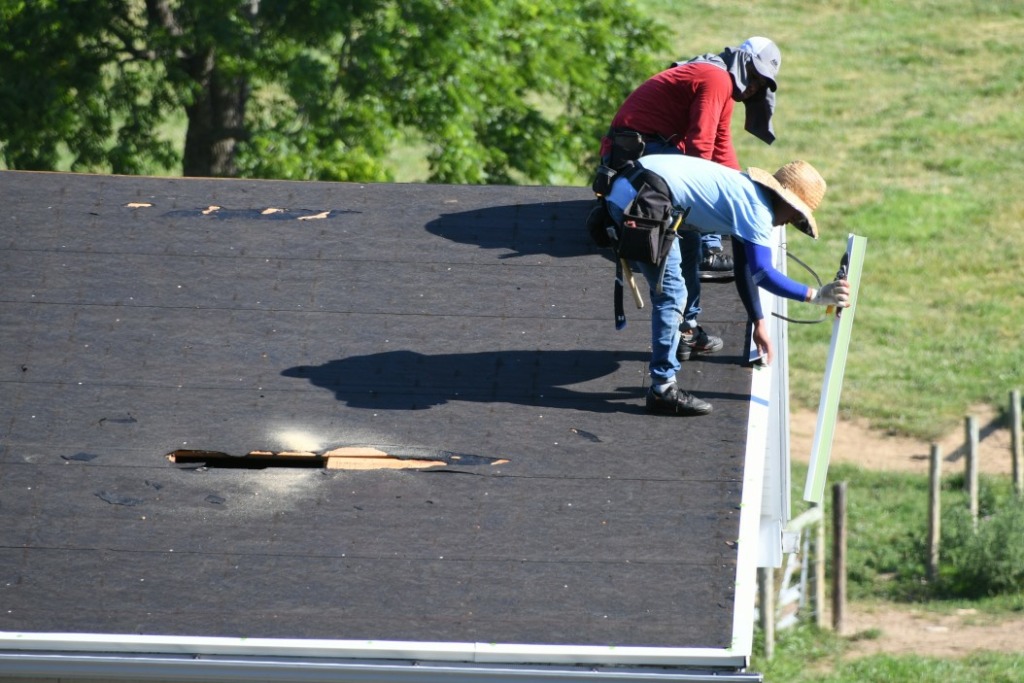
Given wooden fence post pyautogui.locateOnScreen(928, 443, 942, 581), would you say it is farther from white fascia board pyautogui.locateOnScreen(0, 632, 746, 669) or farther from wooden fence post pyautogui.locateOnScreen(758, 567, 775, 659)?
white fascia board pyautogui.locateOnScreen(0, 632, 746, 669)

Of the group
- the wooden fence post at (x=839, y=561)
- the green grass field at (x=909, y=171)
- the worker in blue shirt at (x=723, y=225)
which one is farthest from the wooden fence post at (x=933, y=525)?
the worker in blue shirt at (x=723, y=225)

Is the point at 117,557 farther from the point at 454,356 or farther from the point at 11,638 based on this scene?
the point at 454,356

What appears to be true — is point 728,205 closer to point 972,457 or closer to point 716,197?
point 716,197

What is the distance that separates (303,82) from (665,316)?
10908 millimetres

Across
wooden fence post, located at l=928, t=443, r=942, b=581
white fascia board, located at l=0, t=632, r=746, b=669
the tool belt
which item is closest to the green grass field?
wooden fence post, located at l=928, t=443, r=942, b=581

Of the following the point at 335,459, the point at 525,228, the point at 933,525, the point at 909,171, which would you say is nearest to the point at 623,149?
the point at 525,228

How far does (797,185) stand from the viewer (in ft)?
20.8

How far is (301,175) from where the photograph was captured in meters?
16.4

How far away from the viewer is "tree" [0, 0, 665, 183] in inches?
664

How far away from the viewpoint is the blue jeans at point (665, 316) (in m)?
6.42

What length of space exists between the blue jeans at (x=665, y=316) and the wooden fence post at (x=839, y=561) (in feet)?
29.6

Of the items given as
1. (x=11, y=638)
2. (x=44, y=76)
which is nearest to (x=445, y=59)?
(x=44, y=76)

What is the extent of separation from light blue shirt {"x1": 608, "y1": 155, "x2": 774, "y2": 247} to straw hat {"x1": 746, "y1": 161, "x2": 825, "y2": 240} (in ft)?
0.16

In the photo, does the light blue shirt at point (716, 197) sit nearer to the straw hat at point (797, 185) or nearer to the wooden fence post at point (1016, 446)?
the straw hat at point (797, 185)
